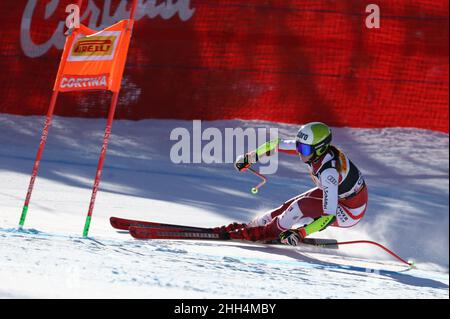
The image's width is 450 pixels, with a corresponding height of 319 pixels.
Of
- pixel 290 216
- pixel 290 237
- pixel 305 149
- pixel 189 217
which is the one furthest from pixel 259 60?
pixel 290 237

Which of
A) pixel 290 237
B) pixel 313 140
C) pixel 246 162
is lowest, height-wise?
pixel 290 237

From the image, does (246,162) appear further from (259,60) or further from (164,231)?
(259,60)

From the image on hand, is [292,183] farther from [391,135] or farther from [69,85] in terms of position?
[69,85]

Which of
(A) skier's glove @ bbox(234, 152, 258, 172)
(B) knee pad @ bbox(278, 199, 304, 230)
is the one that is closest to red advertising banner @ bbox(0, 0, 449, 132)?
(A) skier's glove @ bbox(234, 152, 258, 172)

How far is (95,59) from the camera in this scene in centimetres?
773

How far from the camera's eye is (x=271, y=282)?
693cm

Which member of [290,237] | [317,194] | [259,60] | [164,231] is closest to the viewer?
[290,237]

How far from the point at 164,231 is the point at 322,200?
1.34 m

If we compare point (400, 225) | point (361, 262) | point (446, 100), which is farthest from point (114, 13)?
point (361, 262)

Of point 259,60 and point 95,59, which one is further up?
point 259,60

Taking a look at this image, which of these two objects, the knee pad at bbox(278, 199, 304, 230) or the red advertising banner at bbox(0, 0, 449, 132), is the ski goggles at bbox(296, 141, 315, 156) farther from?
the red advertising banner at bbox(0, 0, 449, 132)

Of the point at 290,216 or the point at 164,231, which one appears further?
the point at 290,216

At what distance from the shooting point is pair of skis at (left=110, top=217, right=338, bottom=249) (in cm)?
805

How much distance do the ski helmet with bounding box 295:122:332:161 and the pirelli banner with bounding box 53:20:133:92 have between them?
5.10 ft
